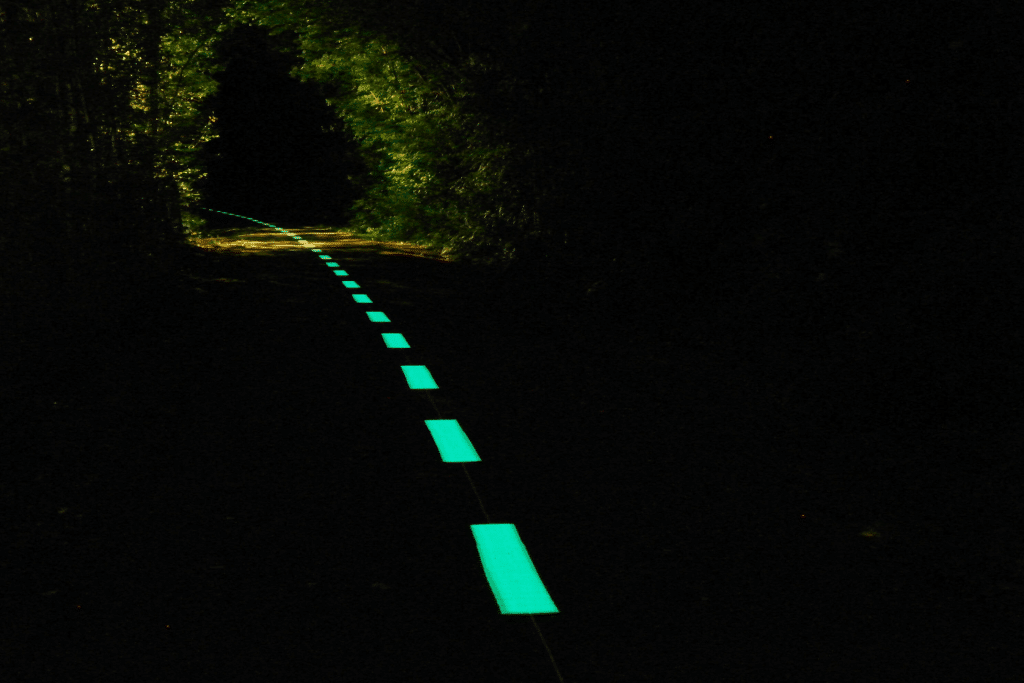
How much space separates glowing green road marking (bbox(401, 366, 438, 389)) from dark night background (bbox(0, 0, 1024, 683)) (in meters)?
0.15

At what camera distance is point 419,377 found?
9297 mm

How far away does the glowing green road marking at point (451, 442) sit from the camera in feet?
21.4

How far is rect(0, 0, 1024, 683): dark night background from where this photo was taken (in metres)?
3.95

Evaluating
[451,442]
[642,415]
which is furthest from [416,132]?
[451,442]

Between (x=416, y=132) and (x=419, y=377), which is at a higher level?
(x=416, y=132)

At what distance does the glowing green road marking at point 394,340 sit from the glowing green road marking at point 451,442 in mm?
3626

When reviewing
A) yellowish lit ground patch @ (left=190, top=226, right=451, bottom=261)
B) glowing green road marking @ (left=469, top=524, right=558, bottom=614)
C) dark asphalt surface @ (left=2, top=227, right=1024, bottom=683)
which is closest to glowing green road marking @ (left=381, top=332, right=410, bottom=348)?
Answer: dark asphalt surface @ (left=2, top=227, right=1024, bottom=683)

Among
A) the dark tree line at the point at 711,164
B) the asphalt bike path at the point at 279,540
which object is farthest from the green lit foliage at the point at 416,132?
the asphalt bike path at the point at 279,540

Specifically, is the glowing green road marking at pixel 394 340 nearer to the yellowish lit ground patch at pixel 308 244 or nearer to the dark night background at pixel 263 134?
the yellowish lit ground patch at pixel 308 244

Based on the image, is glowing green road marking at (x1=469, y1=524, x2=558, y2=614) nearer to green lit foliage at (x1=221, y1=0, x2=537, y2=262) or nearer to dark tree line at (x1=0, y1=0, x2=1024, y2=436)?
dark tree line at (x1=0, y1=0, x2=1024, y2=436)

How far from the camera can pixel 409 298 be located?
15.4 m

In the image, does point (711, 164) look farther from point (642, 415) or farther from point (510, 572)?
point (510, 572)

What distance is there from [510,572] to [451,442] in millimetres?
2440

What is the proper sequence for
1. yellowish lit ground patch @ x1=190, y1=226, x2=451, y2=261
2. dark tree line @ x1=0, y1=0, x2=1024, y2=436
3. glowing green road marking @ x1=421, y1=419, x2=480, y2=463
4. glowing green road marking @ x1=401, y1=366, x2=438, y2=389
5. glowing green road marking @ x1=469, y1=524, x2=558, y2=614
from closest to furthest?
glowing green road marking @ x1=469, y1=524, x2=558, y2=614 → glowing green road marking @ x1=421, y1=419, x2=480, y2=463 → dark tree line @ x1=0, y1=0, x2=1024, y2=436 → glowing green road marking @ x1=401, y1=366, x2=438, y2=389 → yellowish lit ground patch @ x1=190, y1=226, x2=451, y2=261
